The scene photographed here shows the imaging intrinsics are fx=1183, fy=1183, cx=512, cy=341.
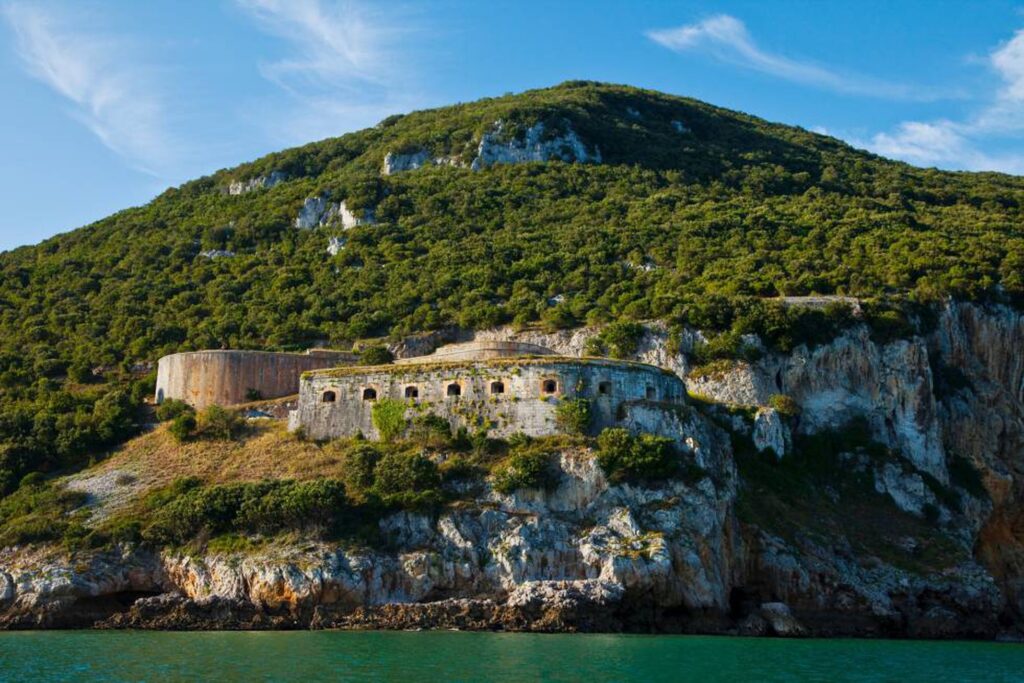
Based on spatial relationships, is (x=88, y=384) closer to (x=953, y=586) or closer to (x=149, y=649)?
(x=149, y=649)

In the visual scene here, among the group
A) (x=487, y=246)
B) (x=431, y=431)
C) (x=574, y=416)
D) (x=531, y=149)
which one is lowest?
(x=431, y=431)

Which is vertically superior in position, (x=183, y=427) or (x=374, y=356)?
(x=374, y=356)

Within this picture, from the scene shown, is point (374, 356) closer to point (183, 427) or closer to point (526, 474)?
point (183, 427)

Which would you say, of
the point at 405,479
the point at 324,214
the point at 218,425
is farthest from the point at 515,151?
the point at 405,479

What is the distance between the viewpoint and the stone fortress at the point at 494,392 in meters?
43.9

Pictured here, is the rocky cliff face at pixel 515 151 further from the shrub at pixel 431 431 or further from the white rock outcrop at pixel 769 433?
the shrub at pixel 431 431

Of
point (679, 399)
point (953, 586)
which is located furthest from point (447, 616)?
point (953, 586)


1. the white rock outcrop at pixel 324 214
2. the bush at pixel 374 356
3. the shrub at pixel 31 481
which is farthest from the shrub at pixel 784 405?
the white rock outcrop at pixel 324 214

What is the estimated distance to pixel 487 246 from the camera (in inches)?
2753

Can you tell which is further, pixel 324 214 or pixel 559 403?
pixel 324 214

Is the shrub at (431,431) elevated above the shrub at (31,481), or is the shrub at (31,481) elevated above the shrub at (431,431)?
the shrub at (431,431)

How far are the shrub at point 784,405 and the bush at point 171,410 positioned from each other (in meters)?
24.5

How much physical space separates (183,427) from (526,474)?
48.8ft

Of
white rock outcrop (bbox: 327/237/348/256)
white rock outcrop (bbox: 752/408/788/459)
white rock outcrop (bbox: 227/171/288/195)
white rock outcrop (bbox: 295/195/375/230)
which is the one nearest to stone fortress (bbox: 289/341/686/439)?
white rock outcrop (bbox: 752/408/788/459)
